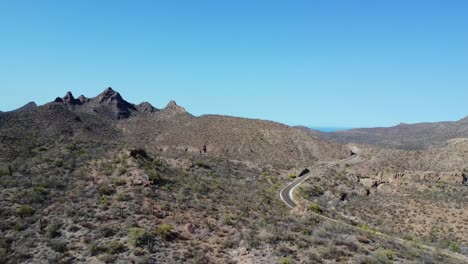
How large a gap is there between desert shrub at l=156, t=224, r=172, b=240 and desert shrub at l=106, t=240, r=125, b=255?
2150 millimetres

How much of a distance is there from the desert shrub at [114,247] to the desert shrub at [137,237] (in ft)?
1.79

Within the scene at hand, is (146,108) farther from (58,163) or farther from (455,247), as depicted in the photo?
(455,247)

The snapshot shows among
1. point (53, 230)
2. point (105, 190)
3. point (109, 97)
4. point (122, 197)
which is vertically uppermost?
point (109, 97)

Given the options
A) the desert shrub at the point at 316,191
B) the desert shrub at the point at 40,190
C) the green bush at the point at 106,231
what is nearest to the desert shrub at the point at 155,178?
the desert shrub at the point at 40,190

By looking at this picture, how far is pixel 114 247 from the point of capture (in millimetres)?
18625

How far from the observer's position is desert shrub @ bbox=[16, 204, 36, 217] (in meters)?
22.0

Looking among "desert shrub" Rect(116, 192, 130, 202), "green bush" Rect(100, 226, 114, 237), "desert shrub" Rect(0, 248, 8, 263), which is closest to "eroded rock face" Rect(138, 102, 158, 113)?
"desert shrub" Rect(116, 192, 130, 202)

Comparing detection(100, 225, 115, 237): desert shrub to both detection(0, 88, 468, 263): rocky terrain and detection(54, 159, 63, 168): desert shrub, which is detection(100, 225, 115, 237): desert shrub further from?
detection(54, 159, 63, 168): desert shrub

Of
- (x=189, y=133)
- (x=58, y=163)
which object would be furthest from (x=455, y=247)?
(x=189, y=133)

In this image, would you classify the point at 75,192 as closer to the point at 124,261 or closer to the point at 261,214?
the point at 124,261

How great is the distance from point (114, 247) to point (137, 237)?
126 cm

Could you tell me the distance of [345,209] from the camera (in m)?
47.9

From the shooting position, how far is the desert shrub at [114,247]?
18.4 meters

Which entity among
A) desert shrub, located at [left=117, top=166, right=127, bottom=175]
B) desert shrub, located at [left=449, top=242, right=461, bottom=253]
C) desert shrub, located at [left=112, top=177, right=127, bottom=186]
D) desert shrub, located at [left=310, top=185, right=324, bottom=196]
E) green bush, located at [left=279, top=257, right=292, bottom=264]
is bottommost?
desert shrub, located at [left=449, top=242, right=461, bottom=253]
